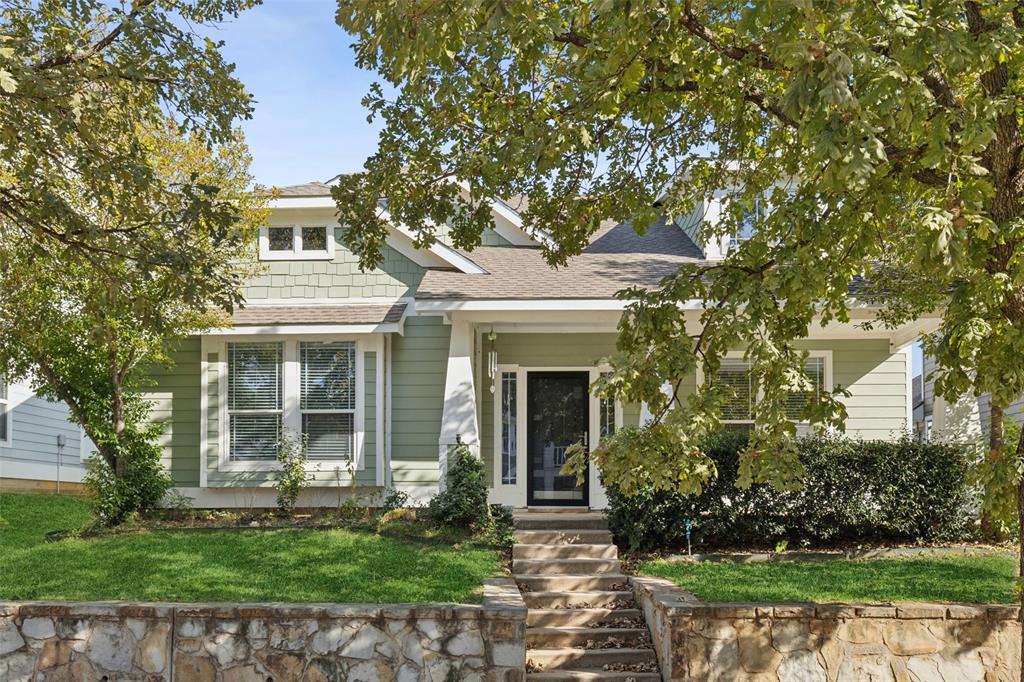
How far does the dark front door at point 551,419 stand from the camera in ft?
45.5

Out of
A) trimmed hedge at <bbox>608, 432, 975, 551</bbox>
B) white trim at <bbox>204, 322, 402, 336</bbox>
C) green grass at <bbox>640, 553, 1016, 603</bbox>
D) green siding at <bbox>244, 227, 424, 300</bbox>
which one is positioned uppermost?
green siding at <bbox>244, 227, 424, 300</bbox>

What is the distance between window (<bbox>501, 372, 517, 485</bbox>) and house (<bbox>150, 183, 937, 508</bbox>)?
0.8 inches

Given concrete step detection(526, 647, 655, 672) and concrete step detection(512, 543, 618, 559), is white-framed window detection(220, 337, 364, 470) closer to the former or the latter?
concrete step detection(512, 543, 618, 559)

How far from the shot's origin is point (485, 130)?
318 inches

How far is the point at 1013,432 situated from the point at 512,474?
6843 millimetres

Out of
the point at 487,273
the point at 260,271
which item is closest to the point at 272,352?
the point at 260,271

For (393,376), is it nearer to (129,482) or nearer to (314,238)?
(314,238)

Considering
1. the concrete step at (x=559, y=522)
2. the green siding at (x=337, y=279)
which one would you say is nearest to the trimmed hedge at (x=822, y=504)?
A: the concrete step at (x=559, y=522)

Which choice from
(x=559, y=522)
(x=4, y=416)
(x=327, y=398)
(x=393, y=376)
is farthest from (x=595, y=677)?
(x=4, y=416)

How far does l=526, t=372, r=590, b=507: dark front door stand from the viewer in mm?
13867

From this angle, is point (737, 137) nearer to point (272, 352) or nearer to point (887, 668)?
point (887, 668)

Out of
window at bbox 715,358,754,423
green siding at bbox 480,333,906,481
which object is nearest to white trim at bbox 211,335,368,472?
green siding at bbox 480,333,906,481

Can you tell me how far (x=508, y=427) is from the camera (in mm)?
13953

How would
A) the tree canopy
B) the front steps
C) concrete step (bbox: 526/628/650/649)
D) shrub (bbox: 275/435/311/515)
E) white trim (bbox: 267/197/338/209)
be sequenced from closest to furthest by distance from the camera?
the tree canopy
the front steps
concrete step (bbox: 526/628/650/649)
shrub (bbox: 275/435/311/515)
white trim (bbox: 267/197/338/209)
